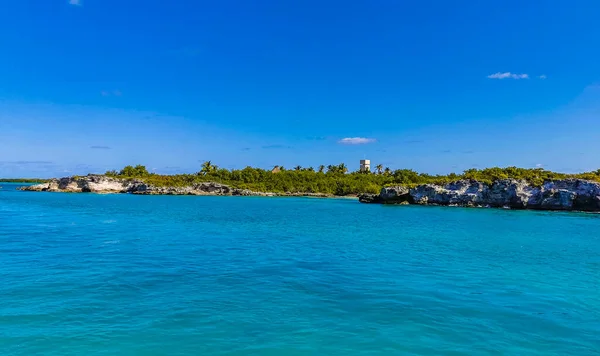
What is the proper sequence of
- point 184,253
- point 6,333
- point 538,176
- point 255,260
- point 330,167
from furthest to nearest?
point 330,167, point 538,176, point 184,253, point 255,260, point 6,333

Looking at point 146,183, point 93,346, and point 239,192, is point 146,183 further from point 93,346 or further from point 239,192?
point 93,346

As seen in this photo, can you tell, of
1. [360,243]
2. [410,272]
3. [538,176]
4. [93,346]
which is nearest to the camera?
[93,346]

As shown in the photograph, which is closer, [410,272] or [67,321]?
[67,321]

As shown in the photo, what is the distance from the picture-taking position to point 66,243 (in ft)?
89.0

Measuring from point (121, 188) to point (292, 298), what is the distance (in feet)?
469

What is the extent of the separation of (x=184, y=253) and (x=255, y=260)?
4.81 meters

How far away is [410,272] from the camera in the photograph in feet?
65.4

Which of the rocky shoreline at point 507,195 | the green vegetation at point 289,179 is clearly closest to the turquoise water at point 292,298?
the rocky shoreline at point 507,195

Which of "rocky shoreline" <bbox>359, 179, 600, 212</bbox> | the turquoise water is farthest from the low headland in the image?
the turquoise water

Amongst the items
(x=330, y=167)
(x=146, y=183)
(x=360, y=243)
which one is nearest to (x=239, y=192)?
(x=146, y=183)

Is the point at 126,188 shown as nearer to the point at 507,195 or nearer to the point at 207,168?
the point at 207,168

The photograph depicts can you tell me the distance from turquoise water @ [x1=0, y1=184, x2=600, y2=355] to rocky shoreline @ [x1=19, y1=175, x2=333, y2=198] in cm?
11378

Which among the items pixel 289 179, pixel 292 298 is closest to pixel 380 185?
pixel 289 179

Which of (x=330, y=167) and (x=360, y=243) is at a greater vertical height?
(x=330, y=167)
